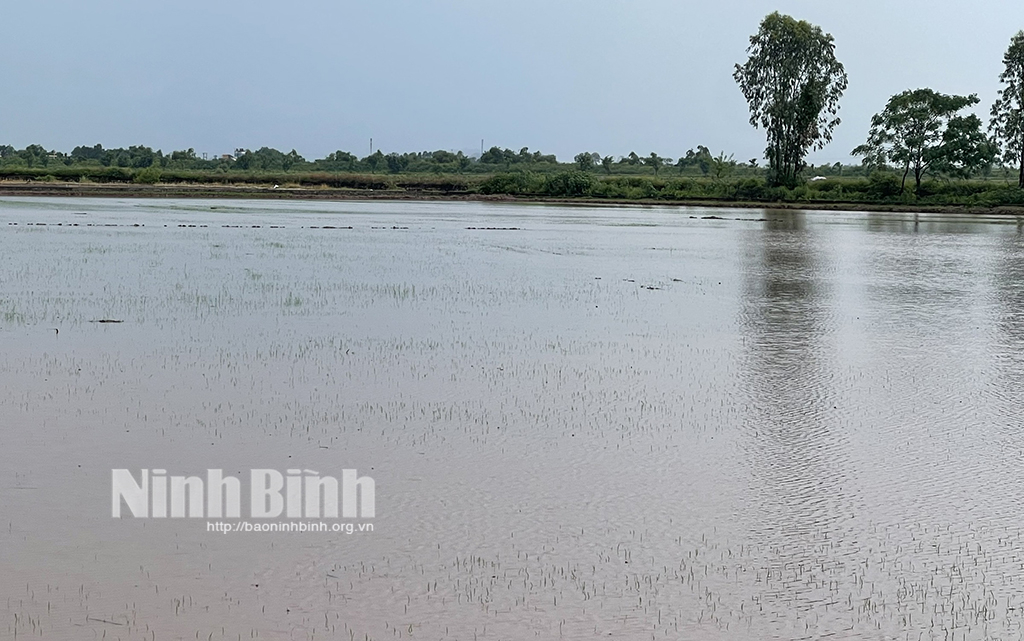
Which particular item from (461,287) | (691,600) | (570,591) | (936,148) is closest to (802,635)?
(691,600)

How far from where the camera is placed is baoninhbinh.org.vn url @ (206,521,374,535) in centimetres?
542

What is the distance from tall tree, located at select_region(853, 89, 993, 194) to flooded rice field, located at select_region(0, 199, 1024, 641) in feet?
111

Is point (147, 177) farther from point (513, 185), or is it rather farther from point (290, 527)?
point (290, 527)

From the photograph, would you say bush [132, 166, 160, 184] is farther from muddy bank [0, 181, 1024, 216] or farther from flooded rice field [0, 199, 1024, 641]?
flooded rice field [0, 199, 1024, 641]

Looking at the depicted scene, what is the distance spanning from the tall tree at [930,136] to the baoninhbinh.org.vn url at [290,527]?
46230 mm

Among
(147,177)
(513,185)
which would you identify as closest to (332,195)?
(513,185)

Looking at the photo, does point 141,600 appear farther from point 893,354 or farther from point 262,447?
point 893,354

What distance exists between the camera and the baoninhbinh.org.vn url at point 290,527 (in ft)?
17.8

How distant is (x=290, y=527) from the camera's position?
215 inches

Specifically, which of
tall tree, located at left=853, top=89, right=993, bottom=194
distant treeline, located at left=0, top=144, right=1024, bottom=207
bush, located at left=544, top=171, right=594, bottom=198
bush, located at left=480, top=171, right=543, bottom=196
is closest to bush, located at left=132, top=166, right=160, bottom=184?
distant treeline, located at left=0, top=144, right=1024, bottom=207

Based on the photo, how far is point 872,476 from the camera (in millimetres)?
6676

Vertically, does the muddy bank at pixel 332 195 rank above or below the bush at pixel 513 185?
below

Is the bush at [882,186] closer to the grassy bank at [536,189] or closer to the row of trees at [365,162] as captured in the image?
the grassy bank at [536,189]

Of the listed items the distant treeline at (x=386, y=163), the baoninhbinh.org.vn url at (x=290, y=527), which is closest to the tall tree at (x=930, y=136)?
the distant treeline at (x=386, y=163)
